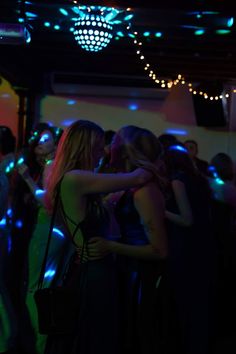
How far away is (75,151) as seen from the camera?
5.85ft

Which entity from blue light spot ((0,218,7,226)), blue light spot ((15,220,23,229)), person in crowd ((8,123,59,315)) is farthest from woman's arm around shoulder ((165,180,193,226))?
blue light spot ((15,220,23,229))

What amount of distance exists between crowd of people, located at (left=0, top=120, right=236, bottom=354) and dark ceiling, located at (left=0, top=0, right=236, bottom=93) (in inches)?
40.7

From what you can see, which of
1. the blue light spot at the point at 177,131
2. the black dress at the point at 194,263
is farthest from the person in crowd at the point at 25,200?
the blue light spot at the point at 177,131

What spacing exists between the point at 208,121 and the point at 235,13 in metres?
3.00

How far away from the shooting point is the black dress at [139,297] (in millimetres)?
1937

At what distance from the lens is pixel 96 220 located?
5.75ft

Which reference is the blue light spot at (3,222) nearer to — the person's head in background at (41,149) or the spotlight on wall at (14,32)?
the person's head in background at (41,149)

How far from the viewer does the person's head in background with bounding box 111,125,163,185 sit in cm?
198

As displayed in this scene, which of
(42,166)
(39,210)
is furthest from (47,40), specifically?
(39,210)

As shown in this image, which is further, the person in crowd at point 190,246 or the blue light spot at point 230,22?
the blue light spot at point 230,22

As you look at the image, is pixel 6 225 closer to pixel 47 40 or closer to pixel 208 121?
pixel 47 40

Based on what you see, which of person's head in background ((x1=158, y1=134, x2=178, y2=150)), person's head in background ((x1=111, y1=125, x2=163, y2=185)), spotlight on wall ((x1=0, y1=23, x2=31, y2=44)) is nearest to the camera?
person's head in background ((x1=111, y1=125, x2=163, y2=185))

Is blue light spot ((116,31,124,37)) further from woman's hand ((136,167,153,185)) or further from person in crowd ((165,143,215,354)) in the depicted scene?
woman's hand ((136,167,153,185))

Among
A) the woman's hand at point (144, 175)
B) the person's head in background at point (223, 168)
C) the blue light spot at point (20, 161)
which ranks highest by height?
the woman's hand at point (144, 175)
